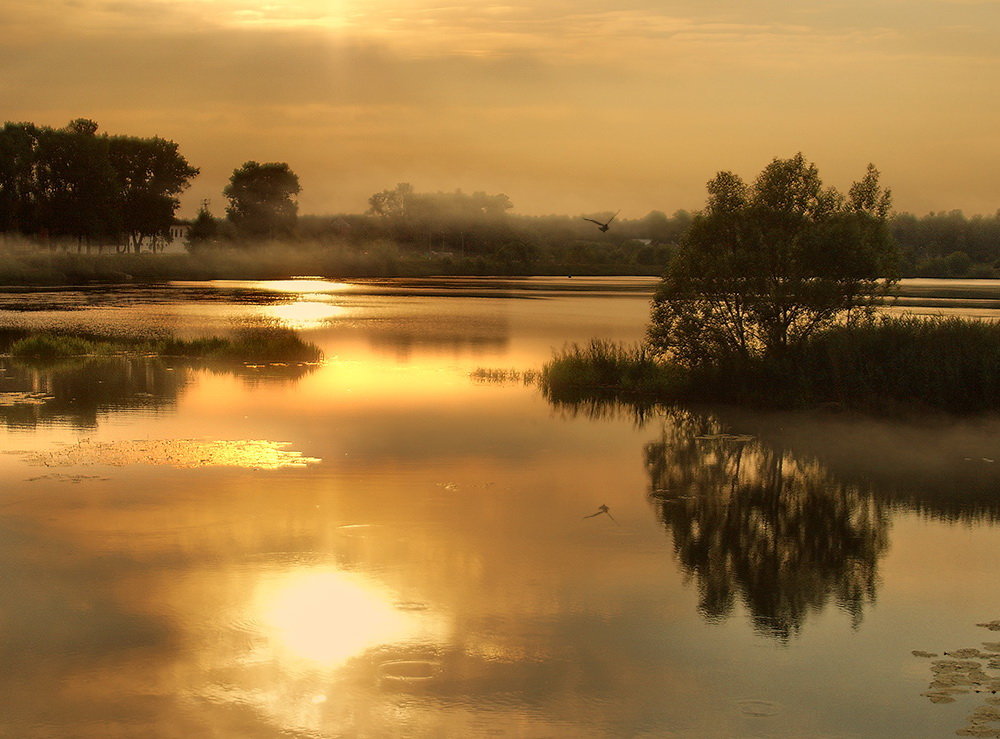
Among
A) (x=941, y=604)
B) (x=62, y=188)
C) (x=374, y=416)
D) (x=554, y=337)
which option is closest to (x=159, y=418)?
(x=374, y=416)

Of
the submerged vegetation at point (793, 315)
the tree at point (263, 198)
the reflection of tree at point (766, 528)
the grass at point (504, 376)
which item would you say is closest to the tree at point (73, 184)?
the tree at point (263, 198)

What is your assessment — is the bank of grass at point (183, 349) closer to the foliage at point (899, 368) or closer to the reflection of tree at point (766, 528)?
the foliage at point (899, 368)

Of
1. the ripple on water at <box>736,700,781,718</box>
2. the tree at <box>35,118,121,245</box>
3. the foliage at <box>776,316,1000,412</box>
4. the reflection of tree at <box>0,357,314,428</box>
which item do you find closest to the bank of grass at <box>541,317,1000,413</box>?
the foliage at <box>776,316,1000,412</box>

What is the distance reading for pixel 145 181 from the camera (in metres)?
142

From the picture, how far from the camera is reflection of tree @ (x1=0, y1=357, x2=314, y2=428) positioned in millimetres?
24516

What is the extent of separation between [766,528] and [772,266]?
14.0 m

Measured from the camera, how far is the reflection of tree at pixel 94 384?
80.4 ft

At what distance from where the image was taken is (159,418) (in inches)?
953

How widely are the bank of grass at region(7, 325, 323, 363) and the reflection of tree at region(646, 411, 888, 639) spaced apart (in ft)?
63.2

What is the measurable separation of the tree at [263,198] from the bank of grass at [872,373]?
151628mm

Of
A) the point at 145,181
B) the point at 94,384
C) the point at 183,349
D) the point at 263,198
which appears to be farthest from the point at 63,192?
the point at 94,384

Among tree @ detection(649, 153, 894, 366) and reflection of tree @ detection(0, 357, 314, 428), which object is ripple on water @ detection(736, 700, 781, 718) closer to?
reflection of tree @ detection(0, 357, 314, 428)

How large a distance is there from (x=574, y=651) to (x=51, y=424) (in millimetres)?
15911

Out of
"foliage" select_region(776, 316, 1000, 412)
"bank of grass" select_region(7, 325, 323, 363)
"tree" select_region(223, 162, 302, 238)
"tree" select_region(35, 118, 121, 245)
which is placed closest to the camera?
"foliage" select_region(776, 316, 1000, 412)
